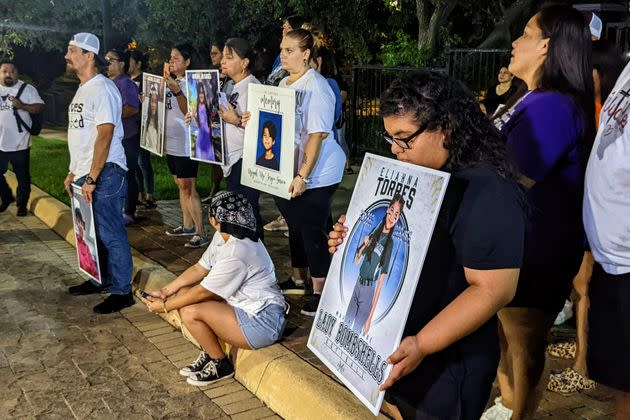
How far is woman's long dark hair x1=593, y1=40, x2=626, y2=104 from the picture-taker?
147 inches

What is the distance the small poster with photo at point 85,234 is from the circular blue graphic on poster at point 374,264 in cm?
370

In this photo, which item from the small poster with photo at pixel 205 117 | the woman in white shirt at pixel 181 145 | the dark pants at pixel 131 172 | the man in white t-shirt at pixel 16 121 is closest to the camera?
the small poster with photo at pixel 205 117

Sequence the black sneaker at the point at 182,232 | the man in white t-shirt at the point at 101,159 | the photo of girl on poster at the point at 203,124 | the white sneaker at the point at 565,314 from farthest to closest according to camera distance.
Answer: the black sneaker at the point at 182,232 → the photo of girl on poster at the point at 203,124 → the man in white t-shirt at the point at 101,159 → the white sneaker at the point at 565,314

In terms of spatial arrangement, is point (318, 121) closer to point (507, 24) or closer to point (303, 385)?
point (303, 385)

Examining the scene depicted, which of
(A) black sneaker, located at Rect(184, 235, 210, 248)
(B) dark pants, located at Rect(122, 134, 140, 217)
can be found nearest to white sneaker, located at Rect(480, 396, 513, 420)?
(A) black sneaker, located at Rect(184, 235, 210, 248)

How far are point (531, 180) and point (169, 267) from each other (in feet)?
14.3

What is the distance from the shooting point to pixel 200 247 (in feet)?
23.8

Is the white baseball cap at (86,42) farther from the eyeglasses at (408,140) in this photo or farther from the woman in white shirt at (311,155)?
the eyeglasses at (408,140)

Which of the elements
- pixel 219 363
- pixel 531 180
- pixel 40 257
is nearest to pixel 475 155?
pixel 531 180

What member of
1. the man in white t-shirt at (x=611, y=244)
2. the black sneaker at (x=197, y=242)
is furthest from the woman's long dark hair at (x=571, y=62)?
the black sneaker at (x=197, y=242)

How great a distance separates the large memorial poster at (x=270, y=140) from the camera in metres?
5.09

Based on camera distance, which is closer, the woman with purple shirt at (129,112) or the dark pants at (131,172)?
the woman with purple shirt at (129,112)

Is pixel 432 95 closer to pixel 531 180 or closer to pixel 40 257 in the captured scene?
pixel 531 180

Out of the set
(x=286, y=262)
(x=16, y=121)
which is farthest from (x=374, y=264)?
(x=16, y=121)
